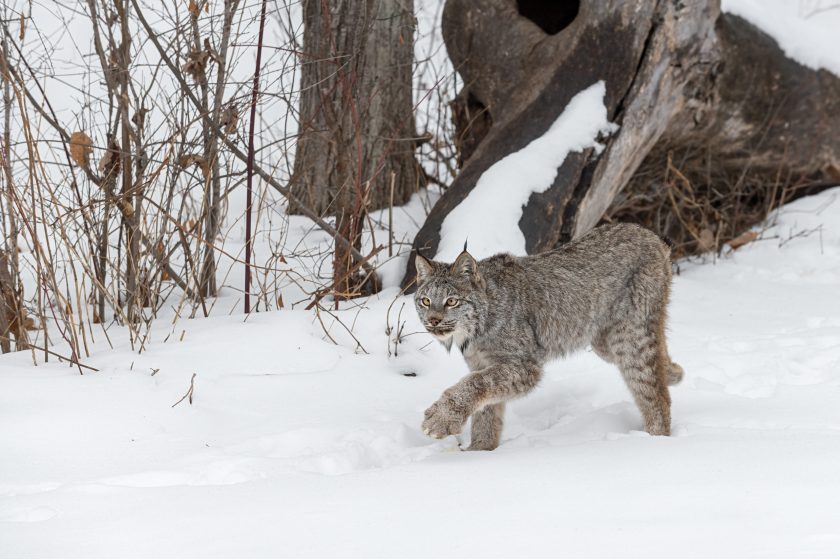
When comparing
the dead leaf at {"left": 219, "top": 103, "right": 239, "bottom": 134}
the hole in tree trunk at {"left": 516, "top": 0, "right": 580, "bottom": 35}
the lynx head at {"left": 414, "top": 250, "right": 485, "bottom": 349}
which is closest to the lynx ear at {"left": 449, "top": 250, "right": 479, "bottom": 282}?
the lynx head at {"left": 414, "top": 250, "right": 485, "bottom": 349}

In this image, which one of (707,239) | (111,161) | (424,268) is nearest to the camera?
(424,268)

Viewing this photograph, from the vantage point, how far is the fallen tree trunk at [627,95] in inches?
232

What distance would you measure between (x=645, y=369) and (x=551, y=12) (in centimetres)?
311

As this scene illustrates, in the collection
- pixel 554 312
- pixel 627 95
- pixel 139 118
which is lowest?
pixel 554 312

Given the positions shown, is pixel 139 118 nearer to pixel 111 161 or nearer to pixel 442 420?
pixel 111 161

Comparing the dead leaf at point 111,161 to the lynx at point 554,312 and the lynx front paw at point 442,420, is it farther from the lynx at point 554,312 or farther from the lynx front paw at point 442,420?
the lynx front paw at point 442,420

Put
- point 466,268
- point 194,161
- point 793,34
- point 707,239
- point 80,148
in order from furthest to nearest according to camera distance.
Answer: point 707,239 → point 793,34 → point 194,161 → point 80,148 → point 466,268

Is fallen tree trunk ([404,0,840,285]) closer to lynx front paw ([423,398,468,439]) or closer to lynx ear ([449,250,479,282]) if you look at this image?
lynx ear ([449,250,479,282])

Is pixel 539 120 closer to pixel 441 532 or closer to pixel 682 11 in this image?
pixel 682 11

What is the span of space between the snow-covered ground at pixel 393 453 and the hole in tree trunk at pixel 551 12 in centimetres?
211

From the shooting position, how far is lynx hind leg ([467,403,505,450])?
452 centimetres

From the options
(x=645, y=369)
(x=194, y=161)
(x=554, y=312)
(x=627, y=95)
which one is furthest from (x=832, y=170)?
(x=194, y=161)

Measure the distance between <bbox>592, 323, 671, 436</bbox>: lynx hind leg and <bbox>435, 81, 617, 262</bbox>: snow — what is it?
111 centimetres

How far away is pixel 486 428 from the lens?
178 inches
